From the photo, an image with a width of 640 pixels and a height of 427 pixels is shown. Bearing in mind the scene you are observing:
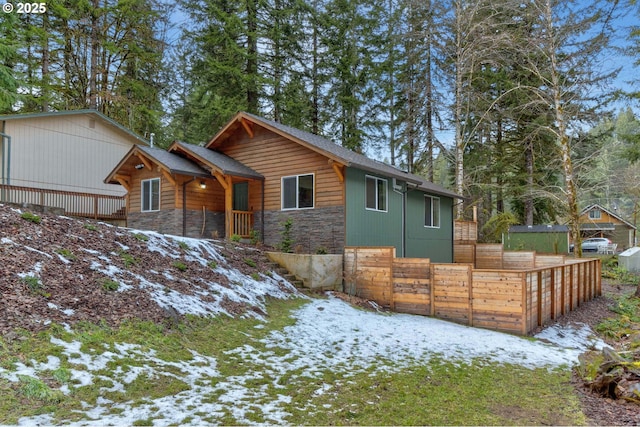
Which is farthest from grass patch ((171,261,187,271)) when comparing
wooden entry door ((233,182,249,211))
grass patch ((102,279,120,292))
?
wooden entry door ((233,182,249,211))

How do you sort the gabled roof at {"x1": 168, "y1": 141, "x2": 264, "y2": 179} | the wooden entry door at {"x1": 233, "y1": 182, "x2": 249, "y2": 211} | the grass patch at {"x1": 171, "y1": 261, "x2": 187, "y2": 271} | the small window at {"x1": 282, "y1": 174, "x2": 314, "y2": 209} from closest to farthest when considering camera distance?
the grass patch at {"x1": 171, "y1": 261, "x2": 187, "y2": 271}, the small window at {"x1": 282, "y1": 174, "x2": 314, "y2": 209}, the gabled roof at {"x1": 168, "y1": 141, "x2": 264, "y2": 179}, the wooden entry door at {"x1": 233, "y1": 182, "x2": 249, "y2": 211}

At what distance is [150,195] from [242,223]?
12.4 feet

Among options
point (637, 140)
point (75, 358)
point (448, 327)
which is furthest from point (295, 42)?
point (75, 358)

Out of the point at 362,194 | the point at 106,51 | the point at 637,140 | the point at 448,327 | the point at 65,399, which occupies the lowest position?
the point at 448,327

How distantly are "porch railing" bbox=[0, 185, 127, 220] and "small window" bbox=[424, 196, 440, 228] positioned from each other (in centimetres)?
1264

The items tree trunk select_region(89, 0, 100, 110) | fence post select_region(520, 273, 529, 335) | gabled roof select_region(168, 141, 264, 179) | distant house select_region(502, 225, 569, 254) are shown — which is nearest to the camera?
fence post select_region(520, 273, 529, 335)

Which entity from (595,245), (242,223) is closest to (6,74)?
(242,223)

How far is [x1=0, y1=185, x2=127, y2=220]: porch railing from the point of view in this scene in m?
12.8

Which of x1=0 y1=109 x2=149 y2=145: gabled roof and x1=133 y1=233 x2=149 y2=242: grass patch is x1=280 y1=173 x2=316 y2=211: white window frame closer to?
x1=133 y1=233 x2=149 y2=242: grass patch

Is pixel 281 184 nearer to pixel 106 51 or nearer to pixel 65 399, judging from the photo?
pixel 65 399

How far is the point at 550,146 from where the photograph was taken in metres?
21.3

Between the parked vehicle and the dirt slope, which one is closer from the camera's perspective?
the dirt slope

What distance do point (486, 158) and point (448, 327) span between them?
1724cm

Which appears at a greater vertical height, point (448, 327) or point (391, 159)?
point (391, 159)
